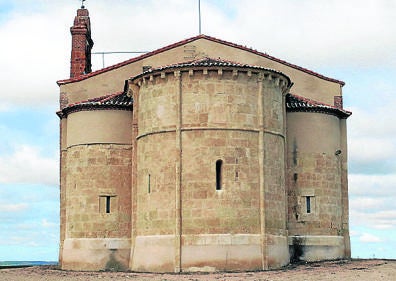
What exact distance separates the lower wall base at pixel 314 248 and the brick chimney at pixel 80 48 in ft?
49.6

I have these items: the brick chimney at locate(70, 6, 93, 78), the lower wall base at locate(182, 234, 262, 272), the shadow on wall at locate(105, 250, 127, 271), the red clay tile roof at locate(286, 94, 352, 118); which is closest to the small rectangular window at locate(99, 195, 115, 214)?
the shadow on wall at locate(105, 250, 127, 271)

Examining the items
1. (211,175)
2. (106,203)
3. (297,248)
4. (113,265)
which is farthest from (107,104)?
(297,248)

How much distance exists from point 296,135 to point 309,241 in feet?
16.1

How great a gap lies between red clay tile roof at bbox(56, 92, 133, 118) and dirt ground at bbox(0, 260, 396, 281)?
7.48 meters

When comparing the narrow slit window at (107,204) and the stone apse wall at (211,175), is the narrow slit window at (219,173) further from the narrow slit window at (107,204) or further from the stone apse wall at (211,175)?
the narrow slit window at (107,204)

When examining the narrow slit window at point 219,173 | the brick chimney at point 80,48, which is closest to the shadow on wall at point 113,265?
the narrow slit window at point 219,173

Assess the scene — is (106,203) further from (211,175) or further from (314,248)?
(314,248)

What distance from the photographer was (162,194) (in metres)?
27.1

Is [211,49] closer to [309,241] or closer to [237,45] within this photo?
[237,45]

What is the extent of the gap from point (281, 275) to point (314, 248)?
23.9 feet

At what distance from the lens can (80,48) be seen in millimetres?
38094

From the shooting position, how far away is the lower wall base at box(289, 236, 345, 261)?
1211 inches

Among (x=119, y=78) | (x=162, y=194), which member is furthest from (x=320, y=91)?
(x=162, y=194)

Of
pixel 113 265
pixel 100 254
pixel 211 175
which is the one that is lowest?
pixel 113 265
